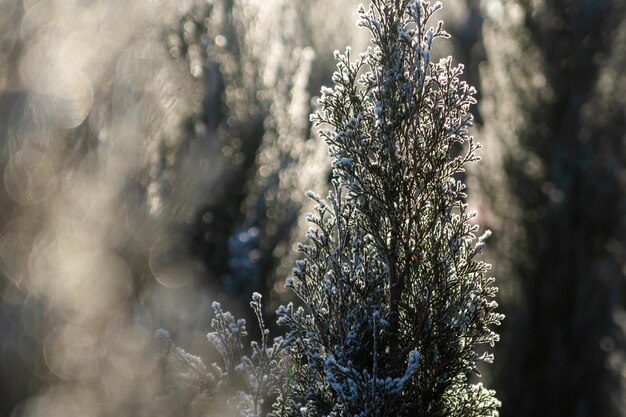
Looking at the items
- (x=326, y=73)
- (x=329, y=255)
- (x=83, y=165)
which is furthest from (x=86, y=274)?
(x=326, y=73)

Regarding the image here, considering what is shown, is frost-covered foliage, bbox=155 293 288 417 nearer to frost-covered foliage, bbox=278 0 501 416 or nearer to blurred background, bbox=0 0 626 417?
blurred background, bbox=0 0 626 417

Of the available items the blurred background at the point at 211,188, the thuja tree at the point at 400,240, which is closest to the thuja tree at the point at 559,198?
the blurred background at the point at 211,188

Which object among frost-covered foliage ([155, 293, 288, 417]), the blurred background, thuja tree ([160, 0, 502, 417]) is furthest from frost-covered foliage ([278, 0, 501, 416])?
the blurred background

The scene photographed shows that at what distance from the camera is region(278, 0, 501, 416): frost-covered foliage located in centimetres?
Result: 401

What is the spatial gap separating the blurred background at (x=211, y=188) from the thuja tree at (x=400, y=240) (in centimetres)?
157

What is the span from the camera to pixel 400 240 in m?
4.09

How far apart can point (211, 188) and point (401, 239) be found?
17.5ft

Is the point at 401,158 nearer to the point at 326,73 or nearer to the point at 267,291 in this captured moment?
the point at 267,291

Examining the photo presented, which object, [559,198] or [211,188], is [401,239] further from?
[559,198]

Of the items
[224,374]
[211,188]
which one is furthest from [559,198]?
[224,374]

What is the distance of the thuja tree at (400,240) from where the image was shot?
13.1ft

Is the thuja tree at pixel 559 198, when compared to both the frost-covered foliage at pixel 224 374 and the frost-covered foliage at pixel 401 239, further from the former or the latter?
the frost-covered foliage at pixel 401 239

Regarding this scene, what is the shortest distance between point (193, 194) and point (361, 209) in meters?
4.76

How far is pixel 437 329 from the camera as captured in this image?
402 centimetres
